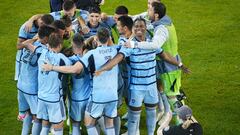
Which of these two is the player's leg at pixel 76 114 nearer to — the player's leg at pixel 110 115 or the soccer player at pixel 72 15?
the player's leg at pixel 110 115

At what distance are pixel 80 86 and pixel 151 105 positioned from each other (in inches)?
48.4

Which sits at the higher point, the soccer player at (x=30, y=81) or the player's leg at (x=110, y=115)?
the soccer player at (x=30, y=81)

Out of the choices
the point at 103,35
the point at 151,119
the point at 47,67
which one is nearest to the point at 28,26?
the point at 47,67

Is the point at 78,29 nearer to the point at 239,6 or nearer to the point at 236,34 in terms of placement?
the point at 236,34

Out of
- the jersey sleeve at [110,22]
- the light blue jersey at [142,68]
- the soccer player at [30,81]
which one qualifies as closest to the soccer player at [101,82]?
the light blue jersey at [142,68]

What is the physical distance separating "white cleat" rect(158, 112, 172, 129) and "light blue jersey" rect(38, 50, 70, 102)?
6.86 feet

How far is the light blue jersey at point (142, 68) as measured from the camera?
8.42 m

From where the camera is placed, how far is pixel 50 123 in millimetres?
8406

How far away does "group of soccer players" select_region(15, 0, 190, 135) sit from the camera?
8070 millimetres

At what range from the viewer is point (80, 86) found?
8289 mm

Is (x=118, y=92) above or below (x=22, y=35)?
below

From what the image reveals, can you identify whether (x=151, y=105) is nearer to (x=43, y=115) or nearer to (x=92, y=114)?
(x=92, y=114)

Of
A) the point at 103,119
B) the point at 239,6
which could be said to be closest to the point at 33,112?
the point at 103,119

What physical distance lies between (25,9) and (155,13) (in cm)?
775
